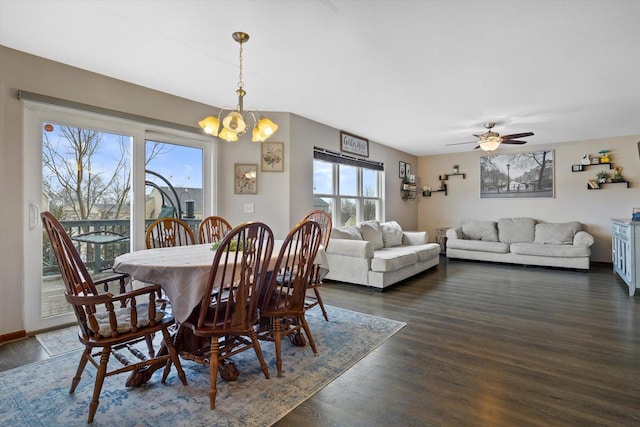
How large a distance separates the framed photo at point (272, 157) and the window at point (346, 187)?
65 centimetres

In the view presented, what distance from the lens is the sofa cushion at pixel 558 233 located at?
5777mm

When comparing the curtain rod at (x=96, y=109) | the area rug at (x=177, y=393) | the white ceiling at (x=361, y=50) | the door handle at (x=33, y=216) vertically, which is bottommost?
the area rug at (x=177, y=393)

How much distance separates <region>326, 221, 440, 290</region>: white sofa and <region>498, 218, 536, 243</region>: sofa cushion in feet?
7.18

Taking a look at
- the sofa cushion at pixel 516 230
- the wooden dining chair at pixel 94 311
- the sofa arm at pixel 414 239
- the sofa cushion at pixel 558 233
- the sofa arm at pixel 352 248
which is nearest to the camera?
the wooden dining chair at pixel 94 311

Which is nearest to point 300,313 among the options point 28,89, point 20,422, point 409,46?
point 20,422

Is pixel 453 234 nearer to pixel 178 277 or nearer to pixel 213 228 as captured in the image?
pixel 213 228

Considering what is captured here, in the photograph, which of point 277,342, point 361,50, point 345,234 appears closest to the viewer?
point 277,342

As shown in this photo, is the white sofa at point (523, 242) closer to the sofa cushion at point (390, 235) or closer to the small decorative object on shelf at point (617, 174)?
the small decorative object on shelf at point (617, 174)

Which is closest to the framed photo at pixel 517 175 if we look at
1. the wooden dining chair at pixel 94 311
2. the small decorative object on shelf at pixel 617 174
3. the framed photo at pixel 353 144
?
the small decorative object on shelf at pixel 617 174

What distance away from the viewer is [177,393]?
1852 mm

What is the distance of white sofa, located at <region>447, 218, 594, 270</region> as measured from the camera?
535 cm

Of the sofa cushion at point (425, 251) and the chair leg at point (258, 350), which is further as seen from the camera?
the sofa cushion at point (425, 251)

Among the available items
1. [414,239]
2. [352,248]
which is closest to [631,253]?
[414,239]

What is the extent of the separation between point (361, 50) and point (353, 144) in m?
2.99
